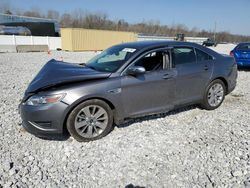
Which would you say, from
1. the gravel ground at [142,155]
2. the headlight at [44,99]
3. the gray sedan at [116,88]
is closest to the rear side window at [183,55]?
the gray sedan at [116,88]

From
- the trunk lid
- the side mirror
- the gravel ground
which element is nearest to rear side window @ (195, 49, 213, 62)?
the gravel ground

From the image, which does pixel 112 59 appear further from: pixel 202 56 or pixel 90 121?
pixel 202 56

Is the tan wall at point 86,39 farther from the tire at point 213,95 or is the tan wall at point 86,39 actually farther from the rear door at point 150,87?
the rear door at point 150,87

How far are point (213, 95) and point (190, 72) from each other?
1.02 meters

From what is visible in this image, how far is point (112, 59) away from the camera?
15.1 feet

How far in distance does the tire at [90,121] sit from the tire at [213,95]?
2.37 metres

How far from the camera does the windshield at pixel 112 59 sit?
4.22 metres

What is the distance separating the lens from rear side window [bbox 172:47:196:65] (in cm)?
461

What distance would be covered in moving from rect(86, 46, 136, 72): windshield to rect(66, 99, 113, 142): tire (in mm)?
727

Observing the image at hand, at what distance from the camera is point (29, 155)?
11.6ft

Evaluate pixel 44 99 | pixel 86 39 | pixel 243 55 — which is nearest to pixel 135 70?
pixel 44 99

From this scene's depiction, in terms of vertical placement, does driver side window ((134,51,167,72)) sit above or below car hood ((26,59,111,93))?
above

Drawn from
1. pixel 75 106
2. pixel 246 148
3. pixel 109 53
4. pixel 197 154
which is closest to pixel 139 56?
pixel 109 53

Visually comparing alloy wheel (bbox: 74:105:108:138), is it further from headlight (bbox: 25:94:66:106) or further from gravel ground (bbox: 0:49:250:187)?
headlight (bbox: 25:94:66:106)
